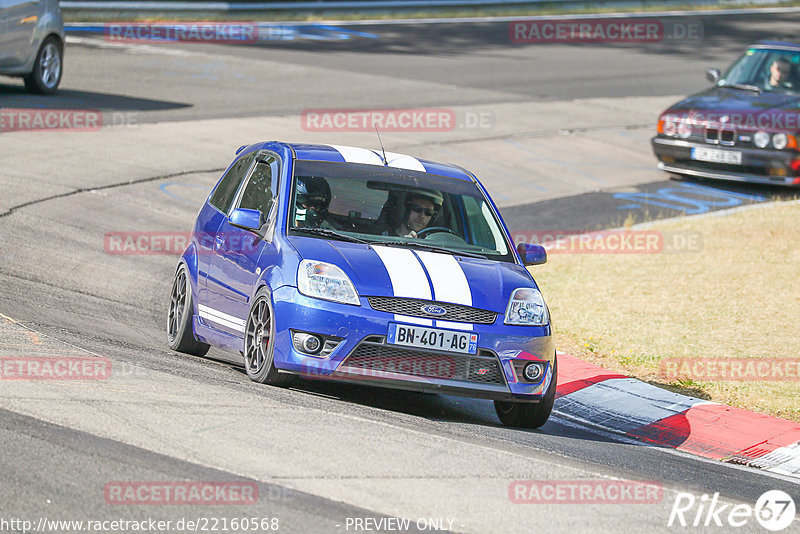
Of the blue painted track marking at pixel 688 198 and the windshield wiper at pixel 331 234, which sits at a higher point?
the windshield wiper at pixel 331 234

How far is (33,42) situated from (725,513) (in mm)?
14002

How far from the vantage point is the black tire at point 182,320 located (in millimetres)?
8664

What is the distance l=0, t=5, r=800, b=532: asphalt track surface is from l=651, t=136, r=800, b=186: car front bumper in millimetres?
330

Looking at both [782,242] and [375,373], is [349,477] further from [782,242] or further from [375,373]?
[782,242]

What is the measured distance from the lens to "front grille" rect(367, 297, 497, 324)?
7.12m

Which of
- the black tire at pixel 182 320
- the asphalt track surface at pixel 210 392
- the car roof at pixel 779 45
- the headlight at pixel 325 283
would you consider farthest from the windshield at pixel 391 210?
the car roof at pixel 779 45

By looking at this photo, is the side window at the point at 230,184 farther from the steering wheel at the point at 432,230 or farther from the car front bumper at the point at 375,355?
the car front bumper at the point at 375,355

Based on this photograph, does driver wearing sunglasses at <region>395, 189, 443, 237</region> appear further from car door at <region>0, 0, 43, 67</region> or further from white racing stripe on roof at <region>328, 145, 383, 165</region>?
car door at <region>0, 0, 43, 67</region>

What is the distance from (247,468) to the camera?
217 inches

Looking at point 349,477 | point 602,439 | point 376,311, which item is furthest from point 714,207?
point 349,477

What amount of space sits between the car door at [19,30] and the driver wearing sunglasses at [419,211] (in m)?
10.2

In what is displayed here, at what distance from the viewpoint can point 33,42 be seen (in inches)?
682

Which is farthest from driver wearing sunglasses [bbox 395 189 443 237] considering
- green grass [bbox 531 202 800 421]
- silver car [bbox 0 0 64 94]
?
silver car [bbox 0 0 64 94]

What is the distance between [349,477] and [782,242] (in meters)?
9.72
